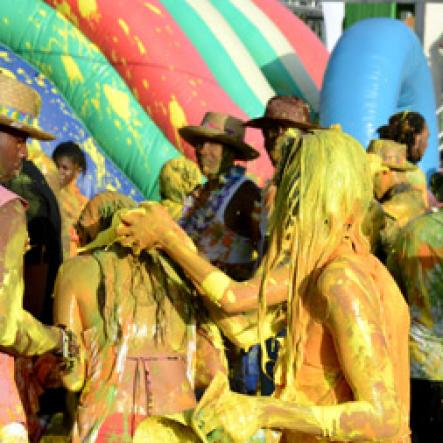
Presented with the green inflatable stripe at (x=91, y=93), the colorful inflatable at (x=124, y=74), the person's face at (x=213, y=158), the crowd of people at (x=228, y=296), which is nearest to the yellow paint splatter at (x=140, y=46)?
the colorful inflatable at (x=124, y=74)

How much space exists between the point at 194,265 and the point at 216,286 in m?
0.12

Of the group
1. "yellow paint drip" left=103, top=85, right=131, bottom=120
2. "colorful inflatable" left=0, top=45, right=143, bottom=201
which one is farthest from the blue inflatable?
"colorful inflatable" left=0, top=45, right=143, bottom=201

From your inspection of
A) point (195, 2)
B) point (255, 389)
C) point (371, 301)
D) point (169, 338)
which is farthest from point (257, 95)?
point (371, 301)

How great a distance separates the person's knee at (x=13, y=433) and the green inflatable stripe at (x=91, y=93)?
11.2ft

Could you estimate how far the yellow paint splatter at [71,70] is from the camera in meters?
5.77

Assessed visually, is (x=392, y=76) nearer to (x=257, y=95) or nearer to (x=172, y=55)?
(x=257, y=95)

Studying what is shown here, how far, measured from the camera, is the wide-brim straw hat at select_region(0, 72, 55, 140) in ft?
8.31

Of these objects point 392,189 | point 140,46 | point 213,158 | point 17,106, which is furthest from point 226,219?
point 140,46

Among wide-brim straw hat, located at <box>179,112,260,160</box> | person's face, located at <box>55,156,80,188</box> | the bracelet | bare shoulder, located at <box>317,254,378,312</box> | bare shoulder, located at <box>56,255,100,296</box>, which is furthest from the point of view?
person's face, located at <box>55,156,80,188</box>

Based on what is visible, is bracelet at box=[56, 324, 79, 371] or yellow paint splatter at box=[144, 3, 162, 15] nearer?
bracelet at box=[56, 324, 79, 371]

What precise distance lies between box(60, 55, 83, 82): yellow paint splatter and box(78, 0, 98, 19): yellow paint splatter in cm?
31

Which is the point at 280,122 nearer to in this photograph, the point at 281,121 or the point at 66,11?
the point at 281,121

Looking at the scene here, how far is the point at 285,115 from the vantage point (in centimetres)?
405

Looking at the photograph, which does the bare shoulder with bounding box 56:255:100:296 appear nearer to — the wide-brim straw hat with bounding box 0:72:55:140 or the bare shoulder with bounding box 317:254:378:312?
the wide-brim straw hat with bounding box 0:72:55:140
